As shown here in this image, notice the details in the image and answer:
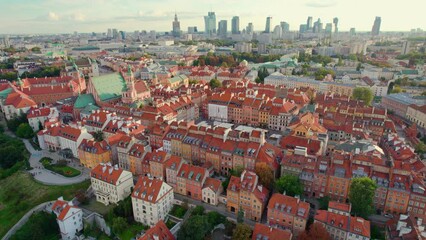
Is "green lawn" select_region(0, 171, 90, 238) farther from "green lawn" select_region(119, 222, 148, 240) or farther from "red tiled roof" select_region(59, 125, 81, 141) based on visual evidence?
"green lawn" select_region(119, 222, 148, 240)

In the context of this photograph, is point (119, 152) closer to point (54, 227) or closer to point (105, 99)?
point (54, 227)

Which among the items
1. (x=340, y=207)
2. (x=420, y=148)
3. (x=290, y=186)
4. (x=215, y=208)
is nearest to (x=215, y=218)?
(x=215, y=208)

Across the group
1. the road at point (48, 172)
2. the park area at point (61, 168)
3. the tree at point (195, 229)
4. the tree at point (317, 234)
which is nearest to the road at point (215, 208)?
the tree at point (195, 229)

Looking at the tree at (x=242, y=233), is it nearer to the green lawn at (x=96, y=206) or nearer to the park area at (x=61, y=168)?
the green lawn at (x=96, y=206)

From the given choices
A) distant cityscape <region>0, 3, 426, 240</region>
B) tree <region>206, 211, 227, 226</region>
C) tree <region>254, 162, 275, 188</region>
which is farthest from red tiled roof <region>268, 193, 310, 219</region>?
tree <region>206, 211, 227, 226</region>

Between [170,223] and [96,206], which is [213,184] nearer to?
[170,223]

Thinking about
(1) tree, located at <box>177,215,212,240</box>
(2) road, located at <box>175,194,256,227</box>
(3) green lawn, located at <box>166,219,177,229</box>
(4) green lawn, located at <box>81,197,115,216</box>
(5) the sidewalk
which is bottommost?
(4) green lawn, located at <box>81,197,115,216</box>

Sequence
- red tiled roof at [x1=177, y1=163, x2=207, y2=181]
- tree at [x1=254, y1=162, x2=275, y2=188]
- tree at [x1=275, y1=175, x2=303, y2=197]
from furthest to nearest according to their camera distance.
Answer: red tiled roof at [x1=177, y1=163, x2=207, y2=181] → tree at [x1=254, y1=162, x2=275, y2=188] → tree at [x1=275, y1=175, x2=303, y2=197]
